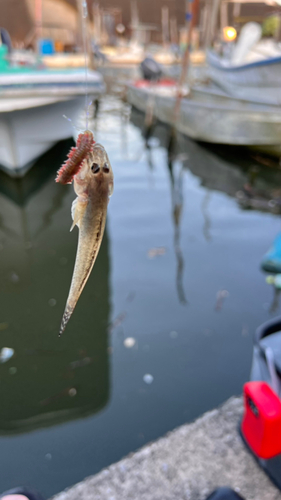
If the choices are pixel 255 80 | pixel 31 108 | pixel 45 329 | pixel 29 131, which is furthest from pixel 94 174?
pixel 255 80

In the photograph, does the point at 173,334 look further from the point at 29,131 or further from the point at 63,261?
the point at 29,131

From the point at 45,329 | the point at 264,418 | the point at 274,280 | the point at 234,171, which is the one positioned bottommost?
the point at 45,329

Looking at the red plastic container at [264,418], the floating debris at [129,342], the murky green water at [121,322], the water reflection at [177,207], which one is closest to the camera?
the red plastic container at [264,418]

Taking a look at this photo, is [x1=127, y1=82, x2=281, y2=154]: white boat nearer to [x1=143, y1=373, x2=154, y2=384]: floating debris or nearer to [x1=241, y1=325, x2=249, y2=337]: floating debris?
[x1=241, y1=325, x2=249, y2=337]: floating debris

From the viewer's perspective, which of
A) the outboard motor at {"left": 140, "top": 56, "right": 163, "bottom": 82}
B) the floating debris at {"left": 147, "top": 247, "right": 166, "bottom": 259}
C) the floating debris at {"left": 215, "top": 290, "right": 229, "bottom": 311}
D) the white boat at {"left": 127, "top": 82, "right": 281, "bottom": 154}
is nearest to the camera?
the floating debris at {"left": 215, "top": 290, "right": 229, "bottom": 311}

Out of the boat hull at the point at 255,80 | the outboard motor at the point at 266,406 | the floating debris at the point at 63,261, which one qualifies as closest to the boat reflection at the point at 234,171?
the boat hull at the point at 255,80

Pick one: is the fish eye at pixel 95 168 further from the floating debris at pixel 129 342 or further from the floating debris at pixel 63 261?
the floating debris at pixel 63 261

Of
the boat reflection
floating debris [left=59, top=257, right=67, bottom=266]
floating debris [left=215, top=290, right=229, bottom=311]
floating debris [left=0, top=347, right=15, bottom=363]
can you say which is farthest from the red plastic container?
the boat reflection
